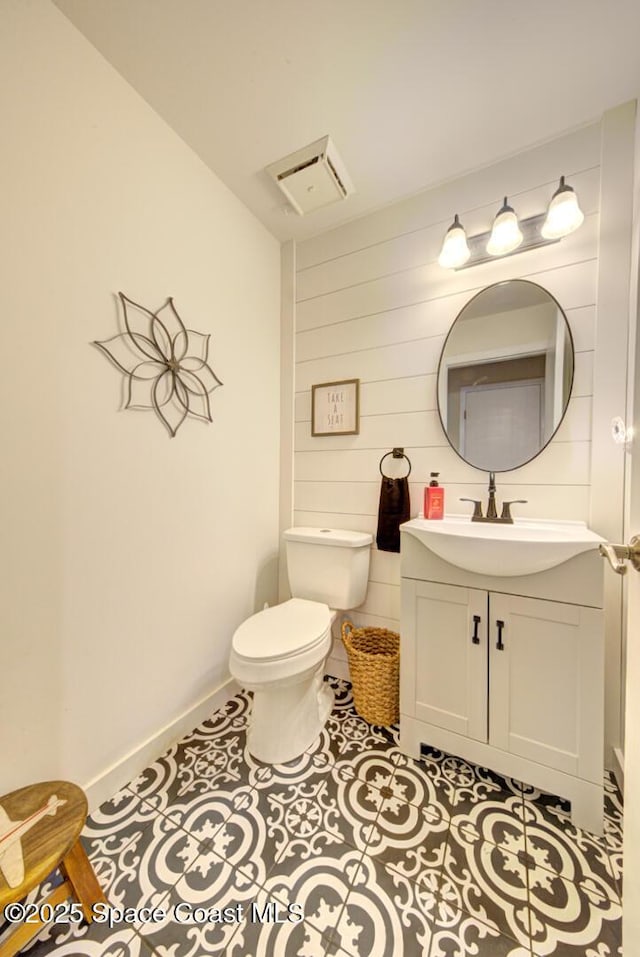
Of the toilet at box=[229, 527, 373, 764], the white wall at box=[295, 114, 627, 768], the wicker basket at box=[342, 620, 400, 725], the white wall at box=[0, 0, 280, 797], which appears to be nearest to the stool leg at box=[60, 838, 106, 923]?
the white wall at box=[0, 0, 280, 797]

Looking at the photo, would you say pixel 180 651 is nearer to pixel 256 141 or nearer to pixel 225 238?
pixel 225 238

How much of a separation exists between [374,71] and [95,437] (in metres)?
1.50

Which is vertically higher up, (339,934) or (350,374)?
(350,374)

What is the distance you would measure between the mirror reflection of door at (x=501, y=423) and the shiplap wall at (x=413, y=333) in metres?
0.06

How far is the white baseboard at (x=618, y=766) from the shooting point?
1.16 m

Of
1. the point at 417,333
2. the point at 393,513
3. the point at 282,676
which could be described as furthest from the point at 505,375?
the point at 282,676

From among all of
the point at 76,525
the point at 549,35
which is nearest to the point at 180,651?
the point at 76,525

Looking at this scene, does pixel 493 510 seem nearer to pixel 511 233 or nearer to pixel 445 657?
pixel 445 657

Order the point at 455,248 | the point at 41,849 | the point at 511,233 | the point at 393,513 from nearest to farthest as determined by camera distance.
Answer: the point at 41,849 < the point at 511,233 < the point at 455,248 < the point at 393,513

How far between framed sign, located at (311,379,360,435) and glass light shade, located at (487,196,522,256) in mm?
754

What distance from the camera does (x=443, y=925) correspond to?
0.82 m

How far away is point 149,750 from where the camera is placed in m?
1.25

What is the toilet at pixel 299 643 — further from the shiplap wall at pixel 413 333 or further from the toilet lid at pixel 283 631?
the shiplap wall at pixel 413 333

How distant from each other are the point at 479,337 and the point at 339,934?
1885mm
